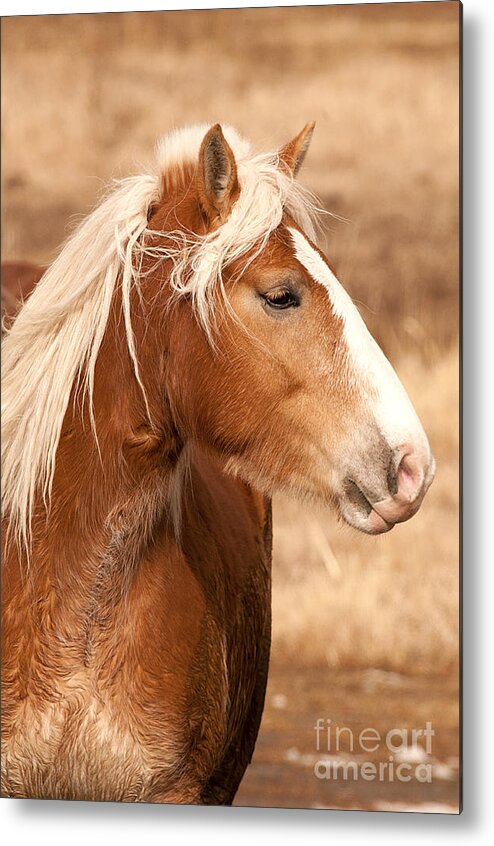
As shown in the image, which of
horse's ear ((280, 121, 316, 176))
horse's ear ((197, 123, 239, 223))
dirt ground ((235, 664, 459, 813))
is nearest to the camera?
horse's ear ((197, 123, 239, 223))

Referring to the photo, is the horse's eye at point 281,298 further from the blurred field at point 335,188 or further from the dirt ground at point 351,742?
the dirt ground at point 351,742

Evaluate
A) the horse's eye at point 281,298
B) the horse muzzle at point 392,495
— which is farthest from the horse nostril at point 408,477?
the horse's eye at point 281,298

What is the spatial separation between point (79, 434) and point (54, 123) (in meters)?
0.79

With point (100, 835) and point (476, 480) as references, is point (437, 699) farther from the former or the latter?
point (100, 835)

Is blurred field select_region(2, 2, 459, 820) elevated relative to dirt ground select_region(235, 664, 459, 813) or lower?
elevated

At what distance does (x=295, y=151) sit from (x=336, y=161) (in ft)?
1.30

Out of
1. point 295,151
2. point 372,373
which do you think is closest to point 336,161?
point 295,151

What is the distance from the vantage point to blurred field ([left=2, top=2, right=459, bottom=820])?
81.7 inches

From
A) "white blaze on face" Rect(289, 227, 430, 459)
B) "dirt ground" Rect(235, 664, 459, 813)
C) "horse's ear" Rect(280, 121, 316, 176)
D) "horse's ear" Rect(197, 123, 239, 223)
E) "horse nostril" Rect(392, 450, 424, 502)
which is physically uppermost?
"horse's ear" Rect(280, 121, 316, 176)

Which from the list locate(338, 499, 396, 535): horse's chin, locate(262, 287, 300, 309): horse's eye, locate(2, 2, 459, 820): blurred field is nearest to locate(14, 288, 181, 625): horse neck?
locate(262, 287, 300, 309): horse's eye

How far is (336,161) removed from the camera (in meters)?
2.22

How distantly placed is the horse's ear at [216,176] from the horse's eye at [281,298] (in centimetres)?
14

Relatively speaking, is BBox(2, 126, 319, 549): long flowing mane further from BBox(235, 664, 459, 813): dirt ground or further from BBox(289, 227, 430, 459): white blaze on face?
BBox(235, 664, 459, 813): dirt ground

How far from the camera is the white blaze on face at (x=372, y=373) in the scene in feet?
5.56
